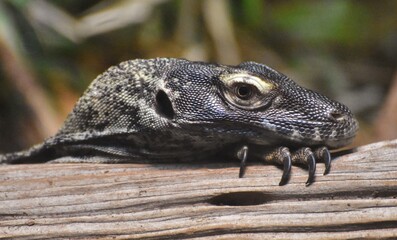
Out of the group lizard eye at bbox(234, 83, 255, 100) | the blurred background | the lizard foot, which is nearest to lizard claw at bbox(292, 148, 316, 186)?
the lizard foot

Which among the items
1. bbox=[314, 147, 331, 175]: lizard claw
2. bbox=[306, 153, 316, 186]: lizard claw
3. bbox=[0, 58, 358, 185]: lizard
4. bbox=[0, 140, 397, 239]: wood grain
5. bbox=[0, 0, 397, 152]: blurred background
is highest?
bbox=[0, 0, 397, 152]: blurred background

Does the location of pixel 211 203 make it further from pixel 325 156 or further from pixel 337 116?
pixel 337 116

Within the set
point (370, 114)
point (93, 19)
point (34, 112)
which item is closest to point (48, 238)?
point (34, 112)

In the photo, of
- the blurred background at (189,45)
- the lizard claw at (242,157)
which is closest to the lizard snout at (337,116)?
the lizard claw at (242,157)

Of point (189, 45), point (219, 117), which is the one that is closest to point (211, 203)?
point (219, 117)

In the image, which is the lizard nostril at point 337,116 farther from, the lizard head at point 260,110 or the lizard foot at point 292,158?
the lizard foot at point 292,158

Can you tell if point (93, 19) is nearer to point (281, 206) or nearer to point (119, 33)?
point (119, 33)

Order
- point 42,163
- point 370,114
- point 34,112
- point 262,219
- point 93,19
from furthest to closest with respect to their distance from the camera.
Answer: point 370,114 < point 93,19 < point 34,112 < point 42,163 < point 262,219

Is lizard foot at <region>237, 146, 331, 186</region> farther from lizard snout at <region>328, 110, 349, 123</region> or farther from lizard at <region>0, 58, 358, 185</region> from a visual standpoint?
lizard snout at <region>328, 110, 349, 123</region>
